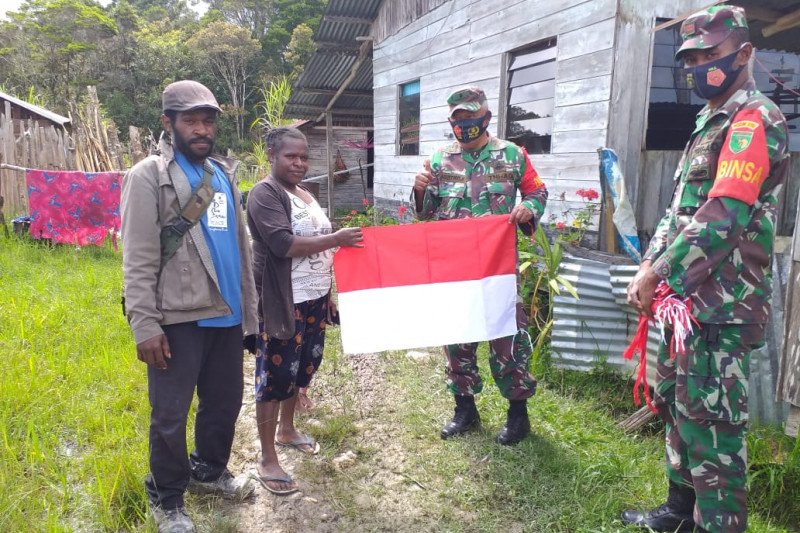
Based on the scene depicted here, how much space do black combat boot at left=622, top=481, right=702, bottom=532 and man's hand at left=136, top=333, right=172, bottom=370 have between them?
2.17 metres

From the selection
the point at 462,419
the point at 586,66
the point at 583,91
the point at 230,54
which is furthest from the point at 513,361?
the point at 230,54

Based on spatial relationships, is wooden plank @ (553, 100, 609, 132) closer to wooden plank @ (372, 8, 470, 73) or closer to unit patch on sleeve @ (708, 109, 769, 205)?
wooden plank @ (372, 8, 470, 73)

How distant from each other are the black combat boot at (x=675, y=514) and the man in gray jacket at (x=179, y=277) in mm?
2025

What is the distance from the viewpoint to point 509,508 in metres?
2.62

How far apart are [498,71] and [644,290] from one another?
487cm

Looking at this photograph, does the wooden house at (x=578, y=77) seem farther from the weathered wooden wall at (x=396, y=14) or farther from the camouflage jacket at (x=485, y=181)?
the camouflage jacket at (x=485, y=181)

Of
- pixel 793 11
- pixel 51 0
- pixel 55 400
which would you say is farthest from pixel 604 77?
pixel 51 0

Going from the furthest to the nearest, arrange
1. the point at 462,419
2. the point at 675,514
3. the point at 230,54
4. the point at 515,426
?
1. the point at 230,54
2. the point at 462,419
3. the point at 515,426
4. the point at 675,514

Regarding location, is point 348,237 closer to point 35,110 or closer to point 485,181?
point 485,181

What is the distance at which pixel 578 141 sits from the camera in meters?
5.14

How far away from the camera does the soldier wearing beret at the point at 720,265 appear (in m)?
1.90

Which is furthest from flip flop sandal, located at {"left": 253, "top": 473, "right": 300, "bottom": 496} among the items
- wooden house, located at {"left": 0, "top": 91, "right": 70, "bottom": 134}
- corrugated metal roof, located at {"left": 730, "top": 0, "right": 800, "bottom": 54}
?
wooden house, located at {"left": 0, "top": 91, "right": 70, "bottom": 134}

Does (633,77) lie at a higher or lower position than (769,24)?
lower

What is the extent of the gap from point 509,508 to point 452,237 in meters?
1.42
